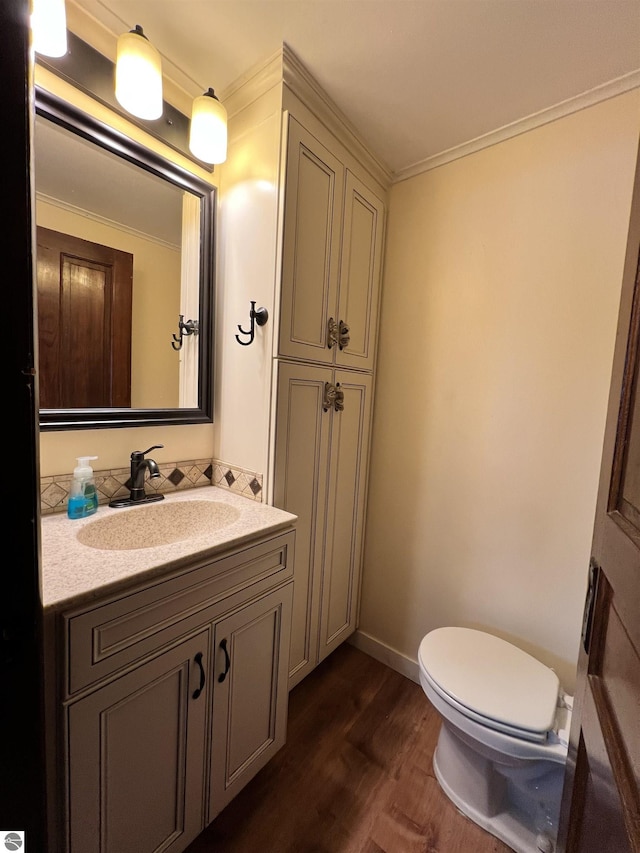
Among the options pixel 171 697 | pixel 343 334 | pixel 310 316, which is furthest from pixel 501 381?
pixel 171 697

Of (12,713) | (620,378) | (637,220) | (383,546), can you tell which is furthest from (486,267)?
(12,713)

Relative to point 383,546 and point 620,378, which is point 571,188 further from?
point 383,546

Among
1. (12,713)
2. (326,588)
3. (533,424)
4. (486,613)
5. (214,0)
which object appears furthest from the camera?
(326,588)

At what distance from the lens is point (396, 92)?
120 centimetres

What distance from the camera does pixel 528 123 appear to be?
4.19 ft

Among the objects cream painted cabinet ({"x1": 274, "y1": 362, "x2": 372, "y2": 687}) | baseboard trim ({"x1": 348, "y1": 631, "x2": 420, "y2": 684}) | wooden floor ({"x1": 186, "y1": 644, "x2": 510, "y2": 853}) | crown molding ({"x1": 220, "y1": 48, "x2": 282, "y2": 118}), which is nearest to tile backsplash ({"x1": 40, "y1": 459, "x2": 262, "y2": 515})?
cream painted cabinet ({"x1": 274, "y1": 362, "x2": 372, "y2": 687})

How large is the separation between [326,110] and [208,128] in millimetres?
433

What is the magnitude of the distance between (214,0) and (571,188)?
1.22 m

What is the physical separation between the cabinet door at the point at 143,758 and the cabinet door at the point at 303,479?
476mm

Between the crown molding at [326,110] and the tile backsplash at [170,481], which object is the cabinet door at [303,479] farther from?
the crown molding at [326,110]

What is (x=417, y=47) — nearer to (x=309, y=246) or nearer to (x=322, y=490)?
(x=309, y=246)

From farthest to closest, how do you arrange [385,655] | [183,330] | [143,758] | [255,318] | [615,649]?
[385,655] < [183,330] < [255,318] < [143,758] < [615,649]

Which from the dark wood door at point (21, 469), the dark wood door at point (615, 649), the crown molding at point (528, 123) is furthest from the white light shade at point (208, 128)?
the dark wood door at point (615, 649)

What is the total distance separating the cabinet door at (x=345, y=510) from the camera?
1.53m
